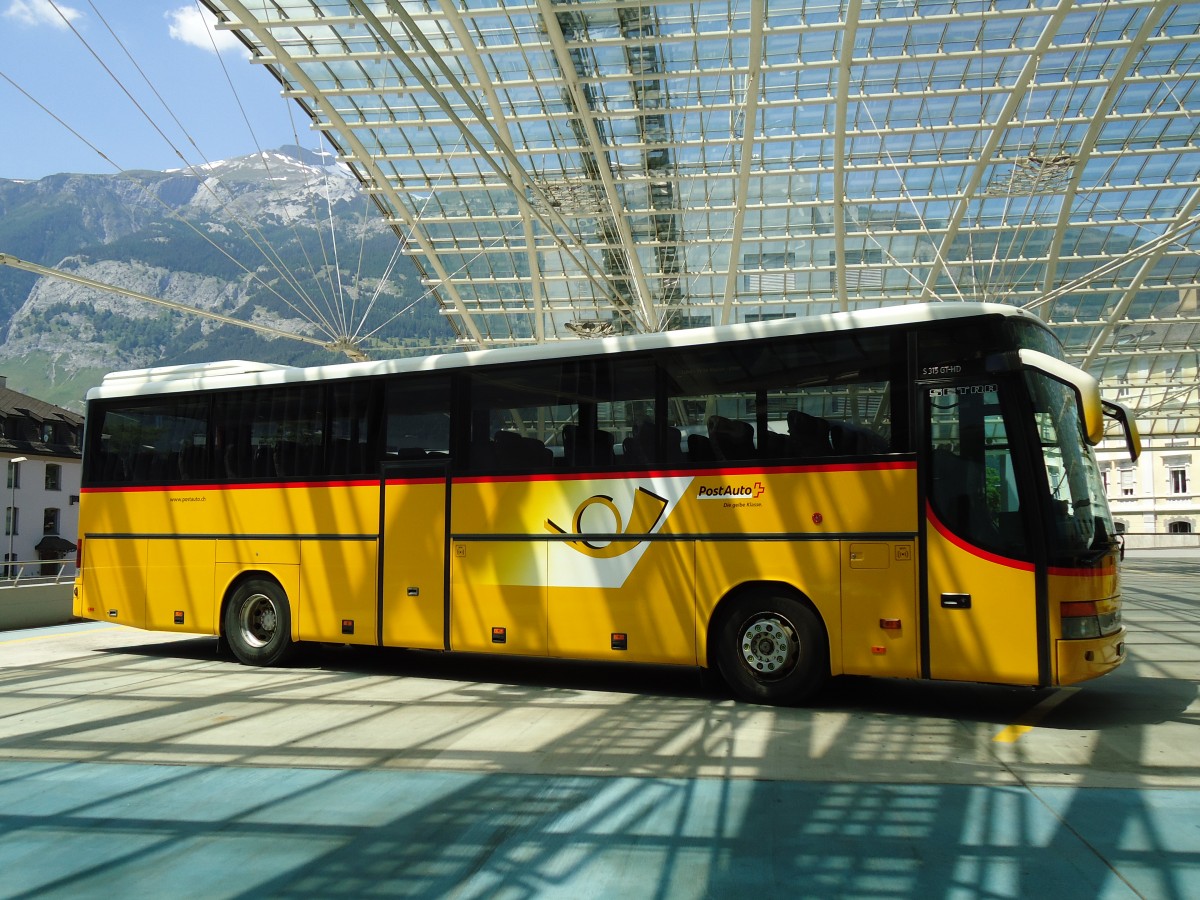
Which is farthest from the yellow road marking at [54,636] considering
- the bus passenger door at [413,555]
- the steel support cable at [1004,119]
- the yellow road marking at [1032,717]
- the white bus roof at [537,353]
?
the steel support cable at [1004,119]

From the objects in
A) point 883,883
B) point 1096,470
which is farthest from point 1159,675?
point 883,883

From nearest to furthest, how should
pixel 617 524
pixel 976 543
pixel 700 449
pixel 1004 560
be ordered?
pixel 1004 560
pixel 976 543
pixel 700 449
pixel 617 524

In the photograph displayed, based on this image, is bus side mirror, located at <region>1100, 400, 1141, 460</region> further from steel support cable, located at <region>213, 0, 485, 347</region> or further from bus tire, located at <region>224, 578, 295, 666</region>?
steel support cable, located at <region>213, 0, 485, 347</region>

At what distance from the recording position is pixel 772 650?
8477 millimetres

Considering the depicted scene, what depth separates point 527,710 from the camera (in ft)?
27.9

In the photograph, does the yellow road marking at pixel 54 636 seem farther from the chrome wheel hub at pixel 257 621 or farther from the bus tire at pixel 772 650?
the bus tire at pixel 772 650

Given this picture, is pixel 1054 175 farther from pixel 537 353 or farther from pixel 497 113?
pixel 537 353

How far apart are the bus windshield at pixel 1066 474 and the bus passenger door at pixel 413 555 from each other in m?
5.59

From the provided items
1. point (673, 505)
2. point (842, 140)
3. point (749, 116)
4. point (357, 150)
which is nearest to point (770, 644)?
point (673, 505)

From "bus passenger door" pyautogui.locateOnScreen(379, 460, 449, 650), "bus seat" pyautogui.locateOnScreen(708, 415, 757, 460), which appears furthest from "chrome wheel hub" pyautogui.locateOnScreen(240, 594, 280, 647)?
"bus seat" pyautogui.locateOnScreen(708, 415, 757, 460)

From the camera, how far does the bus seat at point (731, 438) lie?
8.64 meters

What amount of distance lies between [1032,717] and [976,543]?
65.3 inches

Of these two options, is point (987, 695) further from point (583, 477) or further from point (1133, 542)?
point (1133, 542)

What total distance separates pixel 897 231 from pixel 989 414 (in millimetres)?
27626
